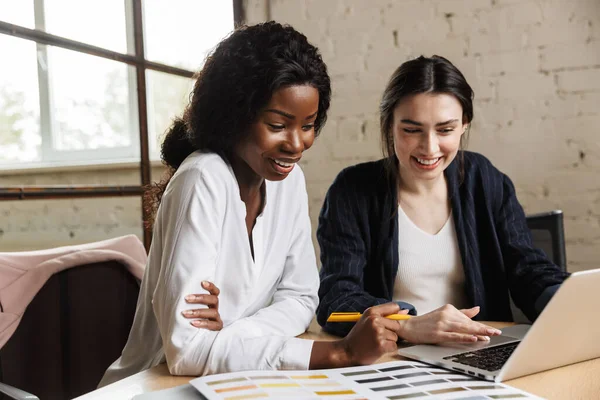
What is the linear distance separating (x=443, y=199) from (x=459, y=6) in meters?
0.94

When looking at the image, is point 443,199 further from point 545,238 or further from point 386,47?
point 386,47

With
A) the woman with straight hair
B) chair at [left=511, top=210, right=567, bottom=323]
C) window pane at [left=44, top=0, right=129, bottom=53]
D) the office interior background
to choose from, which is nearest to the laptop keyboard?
the woman with straight hair

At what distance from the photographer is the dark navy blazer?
1.36 meters

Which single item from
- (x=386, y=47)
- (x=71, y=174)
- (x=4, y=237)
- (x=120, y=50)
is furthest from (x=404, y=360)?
(x=386, y=47)

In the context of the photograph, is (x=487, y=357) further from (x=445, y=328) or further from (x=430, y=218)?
(x=430, y=218)

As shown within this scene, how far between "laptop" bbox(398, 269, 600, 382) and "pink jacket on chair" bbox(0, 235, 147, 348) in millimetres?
652

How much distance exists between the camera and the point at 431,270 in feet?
4.64

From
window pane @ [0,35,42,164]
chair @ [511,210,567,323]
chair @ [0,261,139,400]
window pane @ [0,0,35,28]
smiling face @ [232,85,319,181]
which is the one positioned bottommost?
chair @ [0,261,139,400]

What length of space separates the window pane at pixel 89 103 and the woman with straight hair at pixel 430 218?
74cm

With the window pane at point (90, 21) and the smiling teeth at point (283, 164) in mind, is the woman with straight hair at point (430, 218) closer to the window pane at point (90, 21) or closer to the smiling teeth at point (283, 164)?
the smiling teeth at point (283, 164)

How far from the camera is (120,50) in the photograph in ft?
6.00

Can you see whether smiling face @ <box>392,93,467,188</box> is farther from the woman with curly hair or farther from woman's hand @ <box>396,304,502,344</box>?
woman's hand @ <box>396,304,502,344</box>

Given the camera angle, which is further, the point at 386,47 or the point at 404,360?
the point at 386,47

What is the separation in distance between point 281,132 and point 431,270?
609mm
